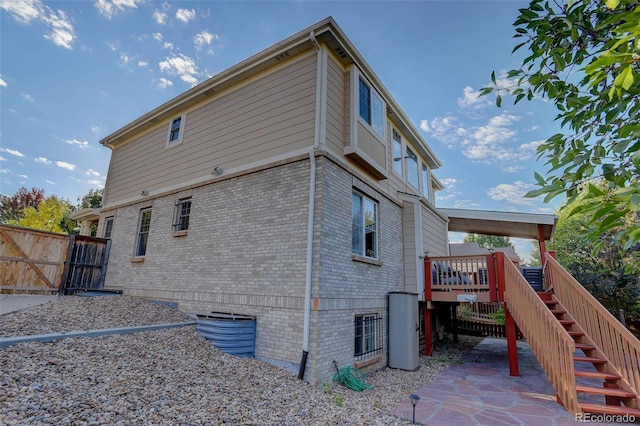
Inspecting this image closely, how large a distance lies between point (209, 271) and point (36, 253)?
19.5ft

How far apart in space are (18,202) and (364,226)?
34342 mm

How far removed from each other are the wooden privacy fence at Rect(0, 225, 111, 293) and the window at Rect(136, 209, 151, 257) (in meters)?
1.78

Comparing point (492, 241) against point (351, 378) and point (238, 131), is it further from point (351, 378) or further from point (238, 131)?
point (238, 131)

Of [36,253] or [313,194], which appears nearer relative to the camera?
[313,194]

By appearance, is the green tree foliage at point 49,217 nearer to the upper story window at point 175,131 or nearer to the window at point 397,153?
the upper story window at point 175,131

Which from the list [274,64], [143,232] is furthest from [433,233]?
[143,232]

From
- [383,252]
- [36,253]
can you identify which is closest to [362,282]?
[383,252]

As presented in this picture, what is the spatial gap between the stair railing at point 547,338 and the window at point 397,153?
14.3 feet

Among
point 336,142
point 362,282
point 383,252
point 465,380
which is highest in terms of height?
point 336,142

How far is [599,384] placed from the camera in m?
6.47

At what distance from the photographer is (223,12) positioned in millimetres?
9250

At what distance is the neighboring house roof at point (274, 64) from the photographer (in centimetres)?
678

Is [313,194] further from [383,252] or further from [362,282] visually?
[383,252]

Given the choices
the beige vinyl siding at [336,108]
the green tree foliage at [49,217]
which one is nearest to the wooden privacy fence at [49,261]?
the beige vinyl siding at [336,108]
